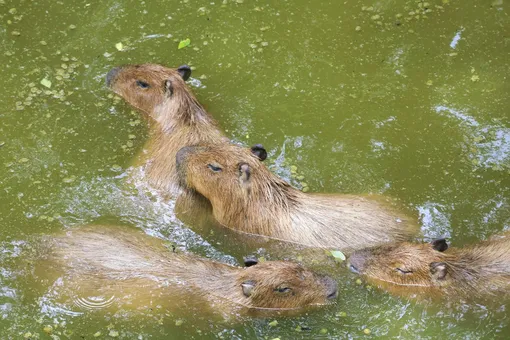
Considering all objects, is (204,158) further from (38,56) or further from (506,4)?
(506,4)

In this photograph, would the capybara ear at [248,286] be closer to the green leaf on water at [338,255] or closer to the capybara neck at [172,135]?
the green leaf on water at [338,255]

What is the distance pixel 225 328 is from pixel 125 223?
4.37 feet

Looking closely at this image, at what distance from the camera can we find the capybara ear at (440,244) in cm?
556

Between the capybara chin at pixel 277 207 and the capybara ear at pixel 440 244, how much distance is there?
1.18ft

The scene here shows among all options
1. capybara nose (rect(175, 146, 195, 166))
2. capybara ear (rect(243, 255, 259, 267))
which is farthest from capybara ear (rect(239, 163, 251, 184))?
capybara ear (rect(243, 255, 259, 267))

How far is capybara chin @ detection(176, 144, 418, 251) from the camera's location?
5902 mm

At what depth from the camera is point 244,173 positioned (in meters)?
5.92

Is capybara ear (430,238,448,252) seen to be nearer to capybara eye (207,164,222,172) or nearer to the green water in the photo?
the green water

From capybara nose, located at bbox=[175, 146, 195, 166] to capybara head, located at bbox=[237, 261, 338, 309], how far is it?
46.1 inches

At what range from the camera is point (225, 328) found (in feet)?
17.8

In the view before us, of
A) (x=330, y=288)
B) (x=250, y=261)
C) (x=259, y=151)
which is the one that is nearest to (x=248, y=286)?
(x=250, y=261)

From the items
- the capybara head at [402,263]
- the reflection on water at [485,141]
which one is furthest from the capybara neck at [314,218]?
the reflection on water at [485,141]

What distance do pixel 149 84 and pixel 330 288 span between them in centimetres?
273

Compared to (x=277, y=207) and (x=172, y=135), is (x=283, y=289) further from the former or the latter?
(x=172, y=135)
